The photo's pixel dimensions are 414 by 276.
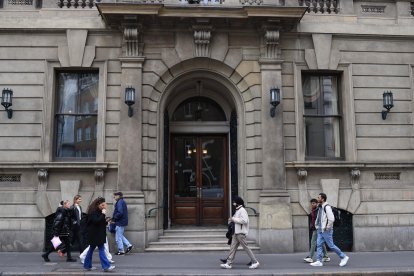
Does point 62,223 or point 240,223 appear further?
point 62,223

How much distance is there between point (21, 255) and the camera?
12062 millimetres

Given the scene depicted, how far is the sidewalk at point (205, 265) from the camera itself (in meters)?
9.84

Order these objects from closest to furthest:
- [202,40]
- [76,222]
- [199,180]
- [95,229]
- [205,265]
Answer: [95,229] < [205,265] < [76,222] < [202,40] < [199,180]

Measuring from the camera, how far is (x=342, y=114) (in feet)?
46.5

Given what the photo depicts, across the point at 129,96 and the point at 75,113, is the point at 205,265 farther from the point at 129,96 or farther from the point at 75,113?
the point at 75,113

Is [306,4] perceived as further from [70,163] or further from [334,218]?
[70,163]

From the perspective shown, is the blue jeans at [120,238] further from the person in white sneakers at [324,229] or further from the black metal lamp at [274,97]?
the black metal lamp at [274,97]

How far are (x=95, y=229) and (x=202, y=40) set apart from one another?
280 inches

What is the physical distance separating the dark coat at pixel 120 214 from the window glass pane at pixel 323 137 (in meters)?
6.39

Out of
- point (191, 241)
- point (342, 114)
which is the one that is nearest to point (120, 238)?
point (191, 241)

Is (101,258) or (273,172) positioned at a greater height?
(273,172)

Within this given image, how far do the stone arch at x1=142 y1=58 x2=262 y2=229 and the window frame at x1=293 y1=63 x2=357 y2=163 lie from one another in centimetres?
132

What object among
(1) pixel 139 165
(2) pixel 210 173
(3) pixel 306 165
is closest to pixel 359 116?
(3) pixel 306 165

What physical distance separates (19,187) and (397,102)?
1291 centimetres
